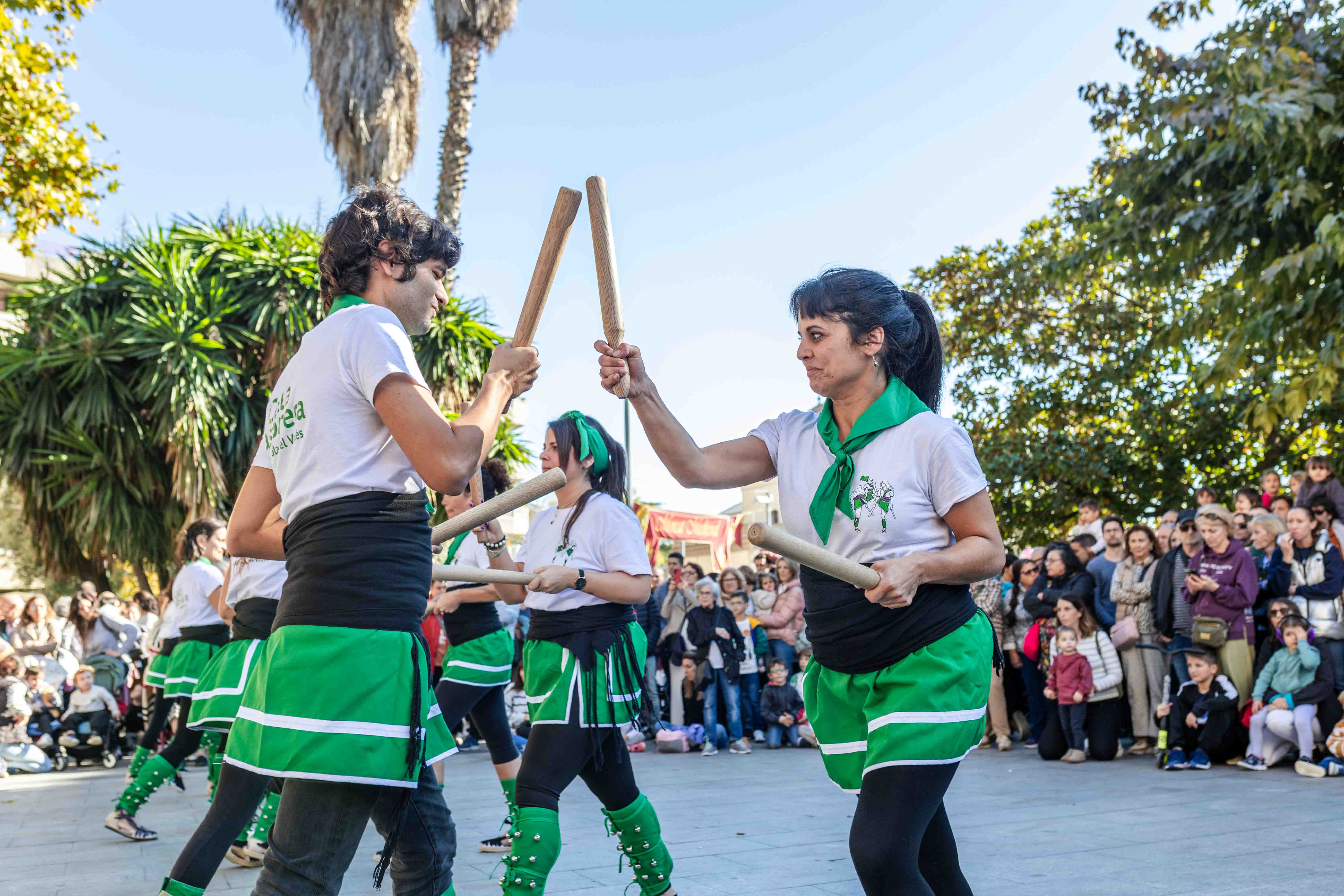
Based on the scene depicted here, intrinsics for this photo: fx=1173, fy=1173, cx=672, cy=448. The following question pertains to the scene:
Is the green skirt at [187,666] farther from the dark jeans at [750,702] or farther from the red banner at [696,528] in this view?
the red banner at [696,528]

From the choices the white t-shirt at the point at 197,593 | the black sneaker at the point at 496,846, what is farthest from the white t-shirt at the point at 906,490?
the white t-shirt at the point at 197,593

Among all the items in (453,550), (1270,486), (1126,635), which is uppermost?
(1270,486)

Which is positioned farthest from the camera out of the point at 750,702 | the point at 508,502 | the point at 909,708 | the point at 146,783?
the point at 750,702

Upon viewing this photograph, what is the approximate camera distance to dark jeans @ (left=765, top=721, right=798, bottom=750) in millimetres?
11703

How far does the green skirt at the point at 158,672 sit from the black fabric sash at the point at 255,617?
6.87ft

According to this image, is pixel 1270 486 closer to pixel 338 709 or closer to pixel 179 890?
pixel 179 890

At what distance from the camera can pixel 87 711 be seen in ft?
39.2

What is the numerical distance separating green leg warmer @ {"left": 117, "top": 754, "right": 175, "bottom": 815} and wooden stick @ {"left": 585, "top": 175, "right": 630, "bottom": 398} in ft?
14.6

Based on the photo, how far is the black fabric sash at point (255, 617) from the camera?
5.30 m

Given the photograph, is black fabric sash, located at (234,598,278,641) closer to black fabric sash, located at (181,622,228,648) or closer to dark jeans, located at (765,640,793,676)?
black fabric sash, located at (181,622,228,648)

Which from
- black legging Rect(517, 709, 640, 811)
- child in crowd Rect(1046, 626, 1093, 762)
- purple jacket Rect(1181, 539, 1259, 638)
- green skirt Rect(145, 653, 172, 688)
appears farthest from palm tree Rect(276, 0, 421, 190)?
black legging Rect(517, 709, 640, 811)

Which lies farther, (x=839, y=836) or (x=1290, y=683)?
(x=1290, y=683)

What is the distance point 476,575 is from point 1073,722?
24.2 feet

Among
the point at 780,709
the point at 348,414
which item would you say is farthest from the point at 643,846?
the point at 780,709
